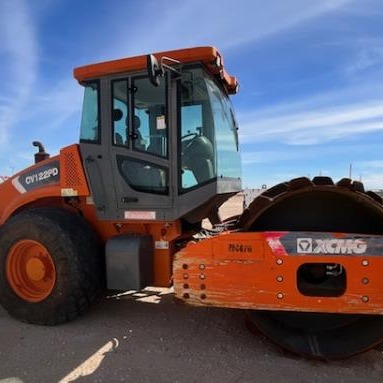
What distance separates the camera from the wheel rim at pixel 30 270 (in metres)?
4.77

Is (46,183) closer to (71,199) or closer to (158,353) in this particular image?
(71,199)

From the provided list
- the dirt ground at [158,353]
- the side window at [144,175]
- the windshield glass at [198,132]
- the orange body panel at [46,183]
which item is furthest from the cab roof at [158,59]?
the dirt ground at [158,353]

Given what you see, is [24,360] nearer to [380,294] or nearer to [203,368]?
[203,368]

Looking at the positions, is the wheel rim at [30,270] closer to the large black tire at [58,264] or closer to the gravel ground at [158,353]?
the large black tire at [58,264]

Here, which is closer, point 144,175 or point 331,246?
point 331,246

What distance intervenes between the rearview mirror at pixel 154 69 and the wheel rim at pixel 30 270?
6.86 feet

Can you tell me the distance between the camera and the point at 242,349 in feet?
13.4

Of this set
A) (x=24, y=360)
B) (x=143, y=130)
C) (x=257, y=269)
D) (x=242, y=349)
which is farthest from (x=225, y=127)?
(x=24, y=360)

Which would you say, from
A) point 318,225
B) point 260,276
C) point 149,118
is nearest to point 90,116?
point 149,118

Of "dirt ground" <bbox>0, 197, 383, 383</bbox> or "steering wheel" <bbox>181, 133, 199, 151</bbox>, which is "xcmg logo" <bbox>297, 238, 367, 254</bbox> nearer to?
"dirt ground" <bbox>0, 197, 383, 383</bbox>

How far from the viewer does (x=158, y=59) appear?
14.2ft

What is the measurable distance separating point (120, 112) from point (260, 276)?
7.06 ft

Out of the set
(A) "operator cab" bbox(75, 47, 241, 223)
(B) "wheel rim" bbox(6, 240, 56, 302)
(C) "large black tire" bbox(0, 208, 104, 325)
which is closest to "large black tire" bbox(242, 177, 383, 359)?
(A) "operator cab" bbox(75, 47, 241, 223)

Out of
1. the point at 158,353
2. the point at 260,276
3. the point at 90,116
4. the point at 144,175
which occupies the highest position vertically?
the point at 90,116
